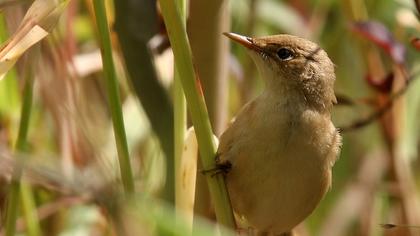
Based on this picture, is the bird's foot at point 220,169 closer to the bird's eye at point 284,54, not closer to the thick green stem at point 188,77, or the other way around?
the thick green stem at point 188,77

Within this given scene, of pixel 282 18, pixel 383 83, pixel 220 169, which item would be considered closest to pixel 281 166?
pixel 220 169

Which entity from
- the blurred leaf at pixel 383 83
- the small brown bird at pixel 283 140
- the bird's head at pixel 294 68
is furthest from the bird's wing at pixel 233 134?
the blurred leaf at pixel 383 83

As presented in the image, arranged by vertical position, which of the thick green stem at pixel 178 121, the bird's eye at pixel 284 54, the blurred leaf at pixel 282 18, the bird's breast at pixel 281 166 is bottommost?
the bird's breast at pixel 281 166

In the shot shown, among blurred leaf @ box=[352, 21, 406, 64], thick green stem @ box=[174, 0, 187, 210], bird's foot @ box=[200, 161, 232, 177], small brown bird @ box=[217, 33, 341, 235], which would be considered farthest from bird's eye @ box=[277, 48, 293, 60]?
thick green stem @ box=[174, 0, 187, 210]

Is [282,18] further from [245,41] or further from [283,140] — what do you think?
[283,140]

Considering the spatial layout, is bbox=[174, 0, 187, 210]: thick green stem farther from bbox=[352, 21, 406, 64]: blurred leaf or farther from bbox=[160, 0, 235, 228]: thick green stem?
bbox=[352, 21, 406, 64]: blurred leaf
